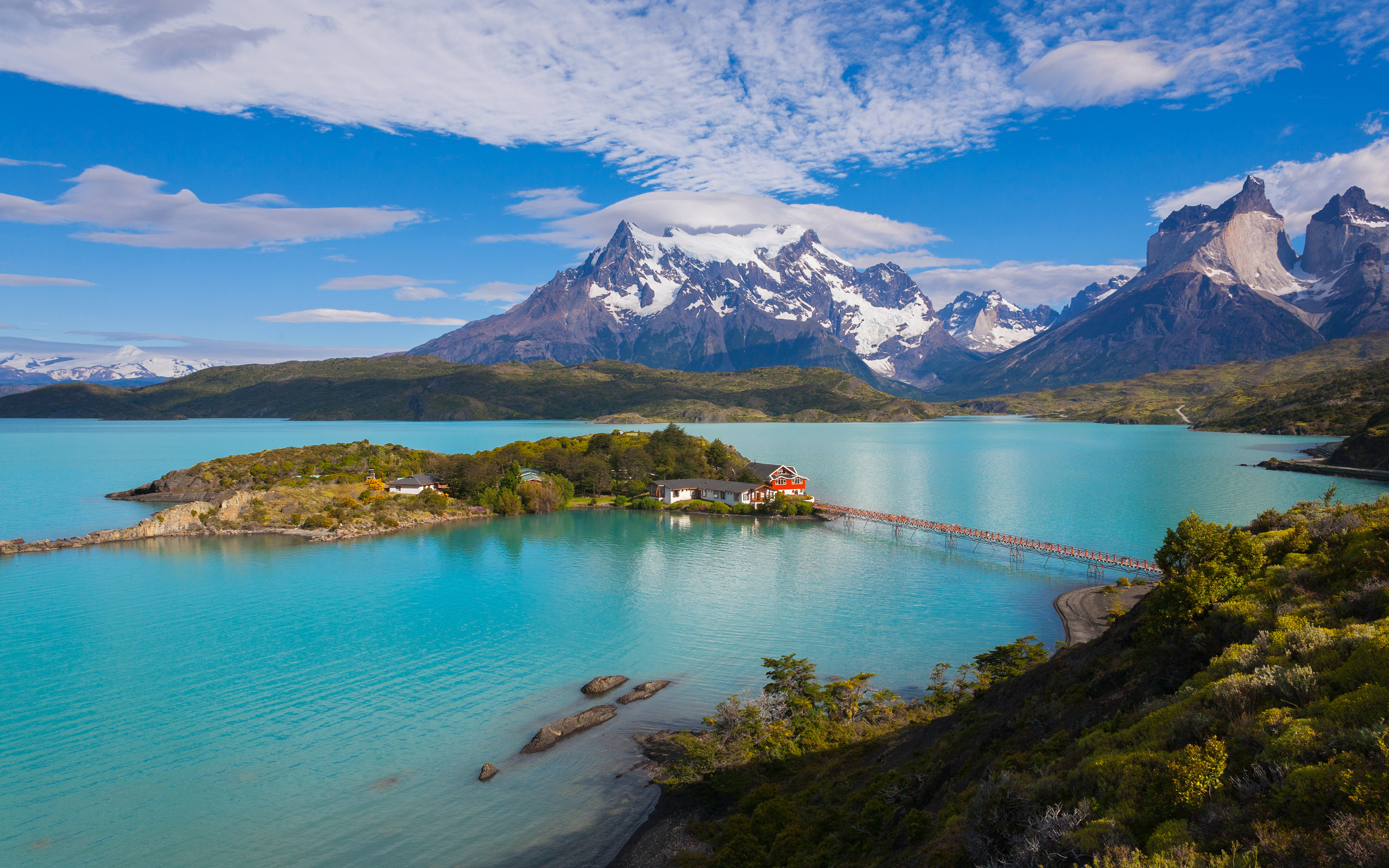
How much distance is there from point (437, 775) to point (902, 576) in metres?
43.1

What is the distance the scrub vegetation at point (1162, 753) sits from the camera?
29.0 ft

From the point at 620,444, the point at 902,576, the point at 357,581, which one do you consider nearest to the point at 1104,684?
the point at 902,576

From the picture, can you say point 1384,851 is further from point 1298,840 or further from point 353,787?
point 353,787

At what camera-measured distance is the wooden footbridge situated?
5647 centimetres

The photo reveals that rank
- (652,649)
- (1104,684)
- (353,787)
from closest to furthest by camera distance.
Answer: (1104,684) < (353,787) < (652,649)

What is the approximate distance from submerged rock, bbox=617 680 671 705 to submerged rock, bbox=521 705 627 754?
34.4 inches

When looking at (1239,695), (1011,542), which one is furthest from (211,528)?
(1239,695)

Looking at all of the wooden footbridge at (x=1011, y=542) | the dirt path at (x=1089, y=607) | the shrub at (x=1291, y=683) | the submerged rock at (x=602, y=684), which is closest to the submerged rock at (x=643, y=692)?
the submerged rock at (x=602, y=684)

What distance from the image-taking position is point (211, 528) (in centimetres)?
7988

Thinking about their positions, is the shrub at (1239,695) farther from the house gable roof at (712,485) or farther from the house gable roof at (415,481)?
the house gable roof at (415,481)

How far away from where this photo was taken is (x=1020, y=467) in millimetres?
132750

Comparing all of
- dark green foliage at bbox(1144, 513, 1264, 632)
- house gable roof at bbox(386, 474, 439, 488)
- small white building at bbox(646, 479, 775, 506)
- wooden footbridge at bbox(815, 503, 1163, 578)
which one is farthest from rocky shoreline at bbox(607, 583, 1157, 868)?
house gable roof at bbox(386, 474, 439, 488)

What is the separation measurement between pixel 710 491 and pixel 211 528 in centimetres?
6222

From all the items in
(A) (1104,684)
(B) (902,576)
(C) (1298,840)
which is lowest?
(B) (902,576)
